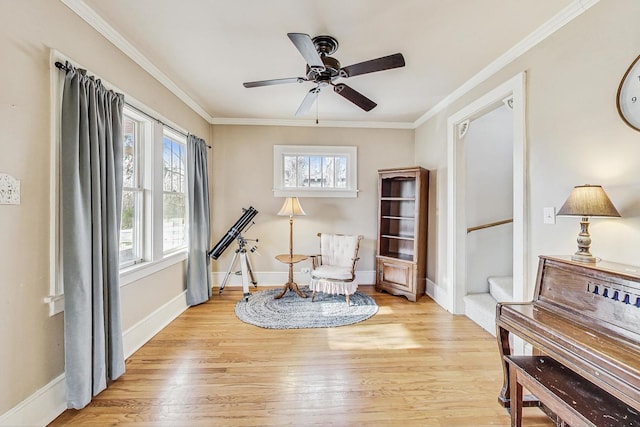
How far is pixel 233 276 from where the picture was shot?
4.27 m

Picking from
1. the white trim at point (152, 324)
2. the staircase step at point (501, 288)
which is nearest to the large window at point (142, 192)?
the white trim at point (152, 324)

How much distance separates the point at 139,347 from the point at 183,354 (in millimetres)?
456

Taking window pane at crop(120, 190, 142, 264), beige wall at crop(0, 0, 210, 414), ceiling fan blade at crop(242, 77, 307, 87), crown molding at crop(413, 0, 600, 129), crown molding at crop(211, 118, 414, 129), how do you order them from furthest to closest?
crown molding at crop(211, 118, 414, 129)
window pane at crop(120, 190, 142, 264)
ceiling fan blade at crop(242, 77, 307, 87)
crown molding at crop(413, 0, 600, 129)
beige wall at crop(0, 0, 210, 414)

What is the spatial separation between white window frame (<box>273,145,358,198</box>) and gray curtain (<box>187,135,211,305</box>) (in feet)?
3.47

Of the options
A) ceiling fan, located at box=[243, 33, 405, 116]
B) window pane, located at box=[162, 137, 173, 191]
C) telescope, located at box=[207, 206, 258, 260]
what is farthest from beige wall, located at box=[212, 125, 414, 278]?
ceiling fan, located at box=[243, 33, 405, 116]

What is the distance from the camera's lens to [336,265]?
155 inches

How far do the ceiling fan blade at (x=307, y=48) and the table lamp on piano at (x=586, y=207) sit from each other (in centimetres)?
178

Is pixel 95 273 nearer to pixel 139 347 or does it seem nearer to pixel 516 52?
pixel 139 347

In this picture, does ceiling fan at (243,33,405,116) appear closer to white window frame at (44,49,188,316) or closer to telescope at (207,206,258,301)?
white window frame at (44,49,188,316)

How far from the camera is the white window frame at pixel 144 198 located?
1657 millimetres

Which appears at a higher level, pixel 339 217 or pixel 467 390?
pixel 339 217

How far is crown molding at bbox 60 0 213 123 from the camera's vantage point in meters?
1.81

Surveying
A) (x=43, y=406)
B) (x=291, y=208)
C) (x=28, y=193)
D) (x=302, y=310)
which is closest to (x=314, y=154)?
(x=291, y=208)

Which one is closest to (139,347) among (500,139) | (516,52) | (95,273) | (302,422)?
(95,273)
